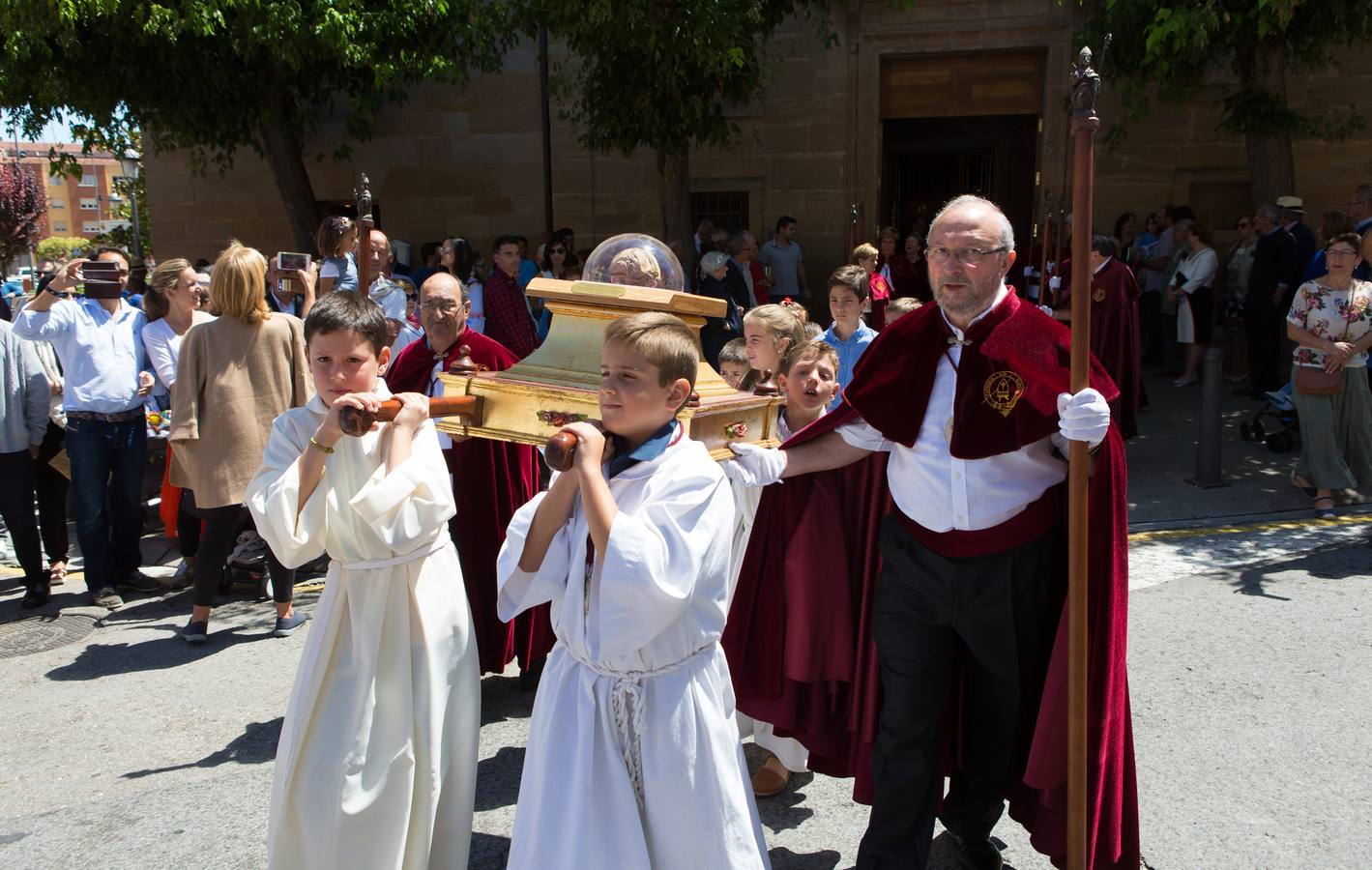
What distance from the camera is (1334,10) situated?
956 centimetres

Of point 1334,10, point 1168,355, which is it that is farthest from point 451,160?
point 1334,10

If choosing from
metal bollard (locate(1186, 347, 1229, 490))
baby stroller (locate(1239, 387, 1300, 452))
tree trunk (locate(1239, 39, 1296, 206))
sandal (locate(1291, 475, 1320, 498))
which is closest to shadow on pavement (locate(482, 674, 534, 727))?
metal bollard (locate(1186, 347, 1229, 490))

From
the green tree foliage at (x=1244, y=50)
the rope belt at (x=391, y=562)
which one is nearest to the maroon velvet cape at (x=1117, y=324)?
the green tree foliage at (x=1244, y=50)

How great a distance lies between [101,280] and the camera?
6469mm

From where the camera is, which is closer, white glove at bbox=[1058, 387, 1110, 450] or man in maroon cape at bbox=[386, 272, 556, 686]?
white glove at bbox=[1058, 387, 1110, 450]

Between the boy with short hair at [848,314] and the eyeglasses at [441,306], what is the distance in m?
1.97

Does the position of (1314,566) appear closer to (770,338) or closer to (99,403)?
(770,338)

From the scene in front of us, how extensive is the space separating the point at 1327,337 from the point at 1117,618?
17.4 ft

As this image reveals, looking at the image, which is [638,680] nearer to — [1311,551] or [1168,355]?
[1311,551]

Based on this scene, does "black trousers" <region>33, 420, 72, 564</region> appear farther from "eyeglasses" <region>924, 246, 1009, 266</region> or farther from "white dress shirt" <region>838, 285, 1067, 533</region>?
"eyeglasses" <region>924, 246, 1009, 266</region>

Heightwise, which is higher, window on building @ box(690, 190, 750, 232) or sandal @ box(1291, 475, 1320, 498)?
window on building @ box(690, 190, 750, 232)

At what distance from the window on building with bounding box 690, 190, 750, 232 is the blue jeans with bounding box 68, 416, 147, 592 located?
9.81 metres

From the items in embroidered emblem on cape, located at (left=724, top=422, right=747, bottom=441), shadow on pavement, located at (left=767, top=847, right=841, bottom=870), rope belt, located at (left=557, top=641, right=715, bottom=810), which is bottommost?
shadow on pavement, located at (left=767, top=847, right=841, bottom=870)

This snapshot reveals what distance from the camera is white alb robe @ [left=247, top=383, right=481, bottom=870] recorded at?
2969 mm
